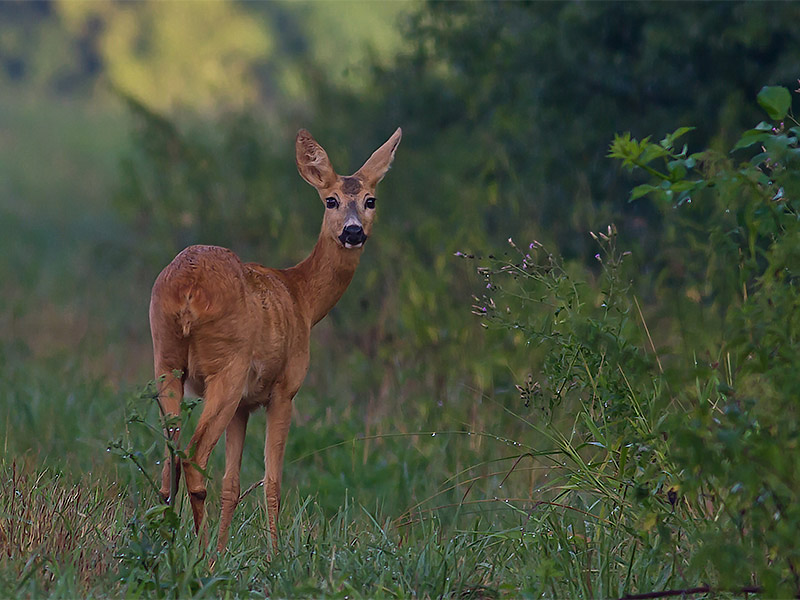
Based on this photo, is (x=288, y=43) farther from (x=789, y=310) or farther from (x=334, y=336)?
(x=789, y=310)

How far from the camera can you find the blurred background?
23.6 ft

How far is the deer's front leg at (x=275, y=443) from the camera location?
4.90m

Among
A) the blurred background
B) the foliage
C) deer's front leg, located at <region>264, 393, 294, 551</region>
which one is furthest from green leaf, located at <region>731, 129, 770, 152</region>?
the blurred background

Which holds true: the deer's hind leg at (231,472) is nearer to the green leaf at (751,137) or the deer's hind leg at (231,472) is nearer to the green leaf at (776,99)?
the green leaf at (751,137)

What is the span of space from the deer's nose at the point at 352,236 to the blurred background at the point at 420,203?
3.33 feet

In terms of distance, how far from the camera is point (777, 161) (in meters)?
3.38

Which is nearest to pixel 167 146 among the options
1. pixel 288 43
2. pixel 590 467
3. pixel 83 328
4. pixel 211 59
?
pixel 83 328

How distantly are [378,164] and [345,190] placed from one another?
0.91 ft

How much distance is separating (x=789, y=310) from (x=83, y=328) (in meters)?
8.30

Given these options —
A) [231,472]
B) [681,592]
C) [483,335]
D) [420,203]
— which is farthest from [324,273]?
[420,203]

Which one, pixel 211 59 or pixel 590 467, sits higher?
pixel 590 467

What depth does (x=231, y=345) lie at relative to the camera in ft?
15.4

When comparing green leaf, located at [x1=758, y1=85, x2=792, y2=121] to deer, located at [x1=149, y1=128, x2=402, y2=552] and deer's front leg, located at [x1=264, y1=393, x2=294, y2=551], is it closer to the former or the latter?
deer, located at [x1=149, y1=128, x2=402, y2=552]

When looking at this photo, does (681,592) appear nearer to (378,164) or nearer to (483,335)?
(378,164)
